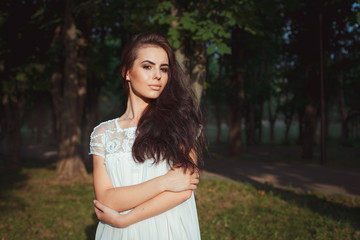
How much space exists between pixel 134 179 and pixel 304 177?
9843 millimetres

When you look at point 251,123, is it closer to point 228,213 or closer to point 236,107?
Result: point 236,107

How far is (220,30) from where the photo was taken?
5.98 m

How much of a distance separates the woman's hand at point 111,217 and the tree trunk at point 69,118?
354 inches

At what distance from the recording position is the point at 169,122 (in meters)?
2.12

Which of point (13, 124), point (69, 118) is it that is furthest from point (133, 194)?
point (13, 124)

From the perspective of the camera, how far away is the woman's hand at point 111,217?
196cm

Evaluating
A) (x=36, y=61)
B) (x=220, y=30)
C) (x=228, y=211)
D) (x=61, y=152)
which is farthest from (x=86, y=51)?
(x=228, y=211)

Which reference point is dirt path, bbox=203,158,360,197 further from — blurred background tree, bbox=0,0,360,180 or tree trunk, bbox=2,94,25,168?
tree trunk, bbox=2,94,25,168

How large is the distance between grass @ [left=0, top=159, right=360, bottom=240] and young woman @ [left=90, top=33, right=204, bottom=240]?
12.0 ft

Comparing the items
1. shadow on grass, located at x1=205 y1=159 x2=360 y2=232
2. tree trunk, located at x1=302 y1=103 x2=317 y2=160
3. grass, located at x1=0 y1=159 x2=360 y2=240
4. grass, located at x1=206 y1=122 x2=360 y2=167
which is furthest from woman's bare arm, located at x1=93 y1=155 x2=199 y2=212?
tree trunk, located at x1=302 y1=103 x2=317 y2=160

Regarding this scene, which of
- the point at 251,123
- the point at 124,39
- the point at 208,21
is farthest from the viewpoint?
the point at 251,123

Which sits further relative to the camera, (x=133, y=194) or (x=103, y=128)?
(x=103, y=128)

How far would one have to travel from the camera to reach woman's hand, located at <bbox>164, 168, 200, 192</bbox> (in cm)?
193

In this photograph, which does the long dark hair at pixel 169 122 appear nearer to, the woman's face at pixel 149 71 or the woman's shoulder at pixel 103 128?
the woman's face at pixel 149 71
